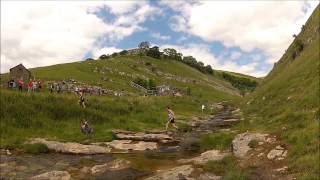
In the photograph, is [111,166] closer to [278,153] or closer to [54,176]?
[54,176]

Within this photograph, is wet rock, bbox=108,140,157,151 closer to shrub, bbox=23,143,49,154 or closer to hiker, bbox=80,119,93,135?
hiker, bbox=80,119,93,135

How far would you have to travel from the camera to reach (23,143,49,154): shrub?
123 feet

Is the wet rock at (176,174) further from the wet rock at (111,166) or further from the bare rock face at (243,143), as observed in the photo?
the bare rock face at (243,143)

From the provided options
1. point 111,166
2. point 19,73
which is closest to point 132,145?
point 111,166

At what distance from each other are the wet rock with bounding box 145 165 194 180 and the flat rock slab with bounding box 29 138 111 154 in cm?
1093

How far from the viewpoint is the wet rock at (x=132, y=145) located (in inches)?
1594

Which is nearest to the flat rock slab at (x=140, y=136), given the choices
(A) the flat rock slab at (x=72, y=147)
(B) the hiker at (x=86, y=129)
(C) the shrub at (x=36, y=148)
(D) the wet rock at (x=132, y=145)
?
(D) the wet rock at (x=132, y=145)


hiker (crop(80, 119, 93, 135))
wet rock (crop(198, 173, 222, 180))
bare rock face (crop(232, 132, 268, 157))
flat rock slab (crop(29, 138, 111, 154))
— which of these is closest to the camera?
wet rock (crop(198, 173, 222, 180))

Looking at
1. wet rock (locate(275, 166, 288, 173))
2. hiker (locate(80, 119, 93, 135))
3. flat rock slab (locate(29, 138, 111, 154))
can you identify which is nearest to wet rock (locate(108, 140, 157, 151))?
flat rock slab (locate(29, 138, 111, 154))

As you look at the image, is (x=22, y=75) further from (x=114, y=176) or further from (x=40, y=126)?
(x=114, y=176)

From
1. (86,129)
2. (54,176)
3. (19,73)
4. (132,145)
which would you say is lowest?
(54,176)

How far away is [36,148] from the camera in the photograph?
1480 inches

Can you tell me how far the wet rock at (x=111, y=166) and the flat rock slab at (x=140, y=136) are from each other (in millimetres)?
11816

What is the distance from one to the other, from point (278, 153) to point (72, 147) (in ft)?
61.5
